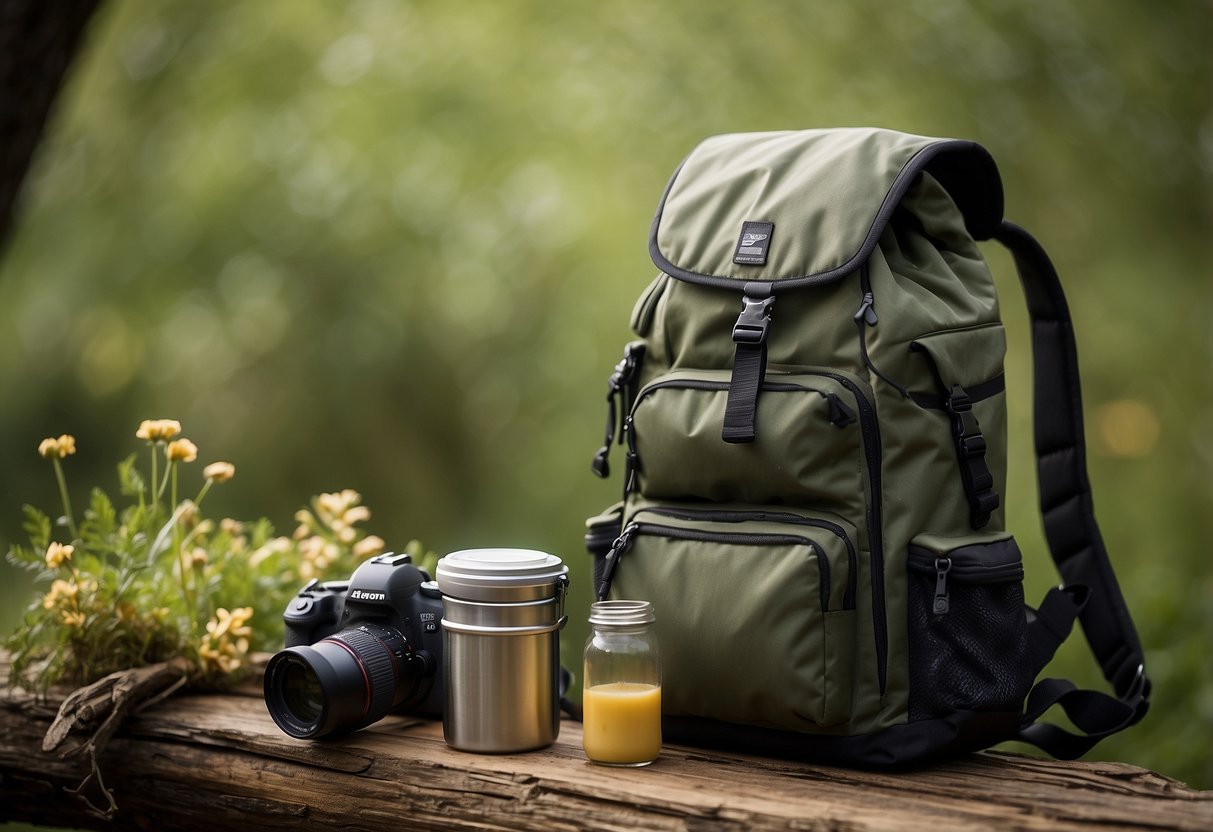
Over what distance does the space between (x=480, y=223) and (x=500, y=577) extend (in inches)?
91.6

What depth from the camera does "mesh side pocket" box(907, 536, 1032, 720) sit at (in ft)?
4.39

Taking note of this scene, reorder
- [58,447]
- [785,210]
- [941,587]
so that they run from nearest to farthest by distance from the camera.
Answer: [941,587] → [785,210] → [58,447]

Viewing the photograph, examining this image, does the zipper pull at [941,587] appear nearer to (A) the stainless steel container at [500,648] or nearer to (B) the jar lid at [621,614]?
(B) the jar lid at [621,614]

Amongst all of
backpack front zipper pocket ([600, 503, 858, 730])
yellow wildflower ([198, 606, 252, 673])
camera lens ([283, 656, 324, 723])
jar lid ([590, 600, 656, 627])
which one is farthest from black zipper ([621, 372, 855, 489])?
yellow wildflower ([198, 606, 252, 673])

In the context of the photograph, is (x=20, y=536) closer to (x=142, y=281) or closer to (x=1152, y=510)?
(x=142, y=281)

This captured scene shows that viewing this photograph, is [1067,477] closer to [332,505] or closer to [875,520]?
[875,520]

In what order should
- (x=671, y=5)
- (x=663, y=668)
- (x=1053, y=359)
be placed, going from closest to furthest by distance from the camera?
(x=663, y=668)
(x=1053, y=359)
(x=671, y=5)

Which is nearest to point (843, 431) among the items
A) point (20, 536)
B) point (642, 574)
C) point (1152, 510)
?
point (642, 574)

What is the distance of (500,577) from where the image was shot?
55.3 inches

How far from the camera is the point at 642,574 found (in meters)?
1.44

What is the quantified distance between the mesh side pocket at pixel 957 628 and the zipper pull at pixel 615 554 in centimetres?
34

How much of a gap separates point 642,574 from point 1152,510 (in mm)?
2140

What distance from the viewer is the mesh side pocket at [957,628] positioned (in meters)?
1.34

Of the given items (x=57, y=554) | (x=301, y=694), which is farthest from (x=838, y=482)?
(x=57, y=554)
